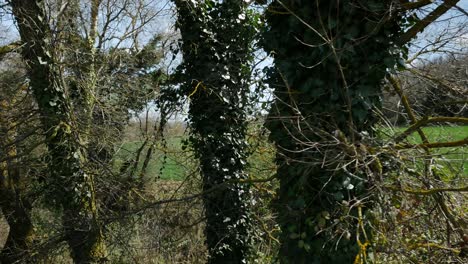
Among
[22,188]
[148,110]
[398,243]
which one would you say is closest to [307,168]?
[398,243]

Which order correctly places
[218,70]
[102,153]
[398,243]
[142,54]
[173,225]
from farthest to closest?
1. [142,54]
2. [102,153]
3. [173,225]
4. [218,70]
5. [398,243]

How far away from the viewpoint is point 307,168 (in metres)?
4.48

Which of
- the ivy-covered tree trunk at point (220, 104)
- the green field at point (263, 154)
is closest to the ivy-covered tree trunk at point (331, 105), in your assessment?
the green field at point (263, 154)

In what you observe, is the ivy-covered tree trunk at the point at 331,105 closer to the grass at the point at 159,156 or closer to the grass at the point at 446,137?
the grass at the point at 446,137

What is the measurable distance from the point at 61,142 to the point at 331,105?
515 cm

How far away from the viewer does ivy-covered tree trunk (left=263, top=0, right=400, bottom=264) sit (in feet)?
14.3

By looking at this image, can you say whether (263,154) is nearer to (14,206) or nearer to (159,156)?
(159,156)

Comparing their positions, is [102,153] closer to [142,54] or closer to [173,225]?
[173,225]

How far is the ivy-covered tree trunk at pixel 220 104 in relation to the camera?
779 cm

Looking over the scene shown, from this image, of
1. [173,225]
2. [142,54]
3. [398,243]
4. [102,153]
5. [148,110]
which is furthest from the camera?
[142,54]

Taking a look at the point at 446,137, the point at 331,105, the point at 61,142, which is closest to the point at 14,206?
the point at 61,142

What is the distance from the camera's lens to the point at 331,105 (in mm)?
4559

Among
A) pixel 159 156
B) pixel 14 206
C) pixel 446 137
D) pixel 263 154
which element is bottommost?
pixel 14 206

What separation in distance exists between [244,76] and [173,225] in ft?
8.98
